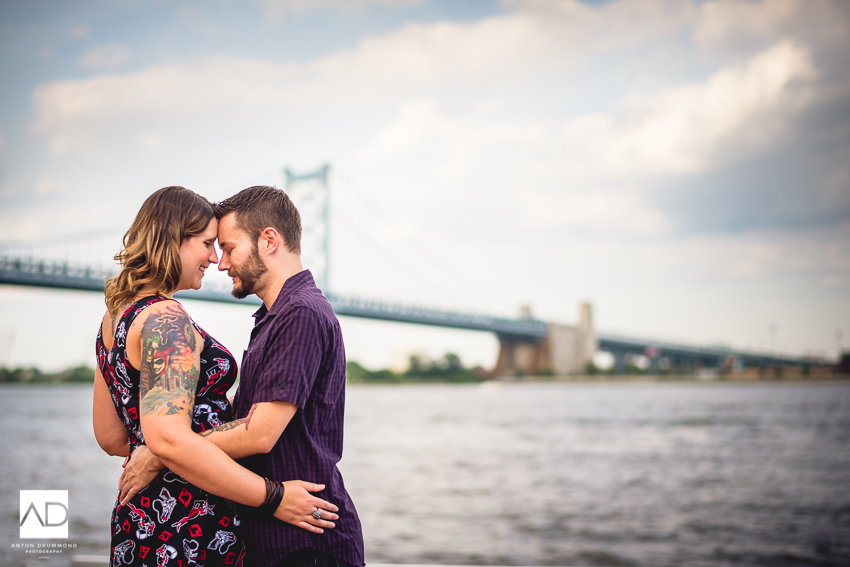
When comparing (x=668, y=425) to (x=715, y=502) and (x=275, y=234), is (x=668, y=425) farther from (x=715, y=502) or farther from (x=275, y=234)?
(x=275, y=234)

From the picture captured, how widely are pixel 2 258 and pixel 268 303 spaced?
23609mm

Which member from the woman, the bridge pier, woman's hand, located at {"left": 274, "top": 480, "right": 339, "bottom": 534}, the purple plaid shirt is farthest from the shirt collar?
the bridge pier

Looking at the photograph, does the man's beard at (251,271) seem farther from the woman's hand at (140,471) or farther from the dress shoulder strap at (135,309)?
the woman's hand at (140,471)

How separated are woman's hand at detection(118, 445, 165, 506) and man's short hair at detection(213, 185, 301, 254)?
1.47 ft

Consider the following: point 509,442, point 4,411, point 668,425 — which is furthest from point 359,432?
point 4,411

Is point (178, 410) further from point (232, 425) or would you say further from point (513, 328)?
point (513, 328)

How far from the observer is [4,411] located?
28.3 meters

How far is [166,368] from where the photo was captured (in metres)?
1.26

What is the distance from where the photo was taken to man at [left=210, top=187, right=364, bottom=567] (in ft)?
4.24

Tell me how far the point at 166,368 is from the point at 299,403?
243mm

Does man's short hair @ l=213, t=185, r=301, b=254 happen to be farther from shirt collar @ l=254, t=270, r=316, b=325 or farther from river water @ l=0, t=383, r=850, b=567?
river water @ l=0, t=383, r=850, b=567

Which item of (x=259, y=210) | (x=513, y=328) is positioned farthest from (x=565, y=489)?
(x=513, y=328)

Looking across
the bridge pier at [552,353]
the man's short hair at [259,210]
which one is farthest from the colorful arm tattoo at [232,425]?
the bridge pier at [552,353]

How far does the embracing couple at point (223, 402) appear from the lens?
1.27 meters
